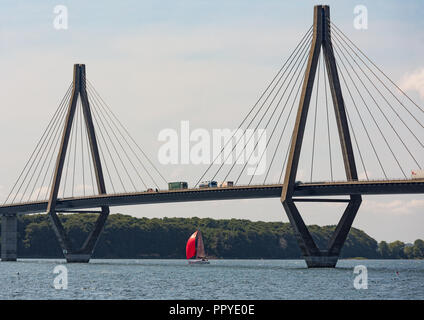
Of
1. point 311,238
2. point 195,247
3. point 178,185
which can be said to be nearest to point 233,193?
point 311,238

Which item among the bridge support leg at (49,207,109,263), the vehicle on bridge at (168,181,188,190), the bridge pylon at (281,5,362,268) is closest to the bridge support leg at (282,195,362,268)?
the bridge pylon at (281,5,362,268)

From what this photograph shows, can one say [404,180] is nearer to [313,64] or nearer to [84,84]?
[313,64]

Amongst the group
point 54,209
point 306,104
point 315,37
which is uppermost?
point 315,37

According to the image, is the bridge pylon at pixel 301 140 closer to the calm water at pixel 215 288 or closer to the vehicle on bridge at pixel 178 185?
the calm water at pixel 215 288

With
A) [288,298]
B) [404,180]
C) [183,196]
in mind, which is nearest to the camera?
[288,298]

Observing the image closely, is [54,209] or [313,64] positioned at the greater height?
[313,64]

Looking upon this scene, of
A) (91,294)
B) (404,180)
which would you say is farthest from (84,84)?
(91,294)

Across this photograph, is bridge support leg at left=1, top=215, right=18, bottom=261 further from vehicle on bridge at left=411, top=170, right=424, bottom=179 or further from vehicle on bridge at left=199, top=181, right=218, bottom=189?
vehicle on bridge at left=411, top=170, right=424, bottom=179
